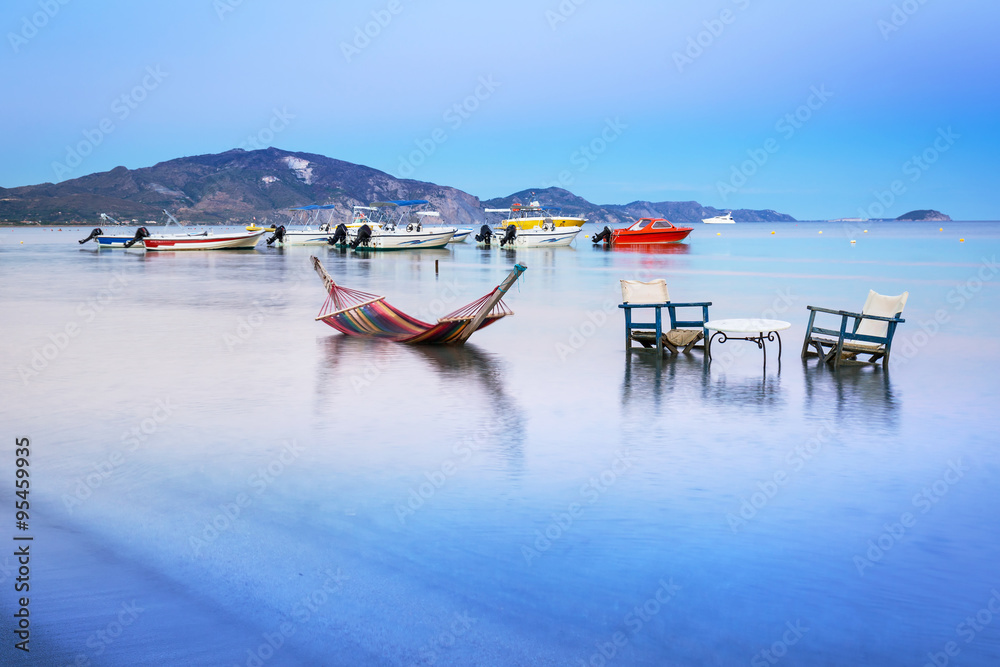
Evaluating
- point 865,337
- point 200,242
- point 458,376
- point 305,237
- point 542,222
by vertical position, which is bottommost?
point 458,376

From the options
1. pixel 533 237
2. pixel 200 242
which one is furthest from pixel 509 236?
pixel 200 242

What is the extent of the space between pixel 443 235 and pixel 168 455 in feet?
173

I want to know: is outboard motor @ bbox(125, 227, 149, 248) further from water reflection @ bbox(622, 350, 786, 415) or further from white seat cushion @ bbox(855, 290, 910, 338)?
white seat cushion @ bbox(855, 290, 910, 338)

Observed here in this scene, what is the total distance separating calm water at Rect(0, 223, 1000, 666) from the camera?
457 cm

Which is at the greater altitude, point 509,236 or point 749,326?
point 509,236

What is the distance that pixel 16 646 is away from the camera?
14.4 ft

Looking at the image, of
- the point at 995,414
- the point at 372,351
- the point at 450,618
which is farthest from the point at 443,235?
the point at 450,618

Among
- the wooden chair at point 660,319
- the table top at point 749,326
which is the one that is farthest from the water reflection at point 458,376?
the table top at point 749,326

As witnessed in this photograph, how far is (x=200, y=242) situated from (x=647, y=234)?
35.3 meters

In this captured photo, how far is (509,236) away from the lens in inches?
2462

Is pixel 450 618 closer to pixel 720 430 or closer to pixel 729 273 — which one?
pixel 720 430

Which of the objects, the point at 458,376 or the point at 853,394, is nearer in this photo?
the point at 853,394

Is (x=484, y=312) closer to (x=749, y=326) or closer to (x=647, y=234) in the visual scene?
(x=749, y=326)

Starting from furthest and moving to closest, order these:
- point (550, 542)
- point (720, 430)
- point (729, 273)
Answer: point (729, 273)
point (720, 430)
point (550, 542)
